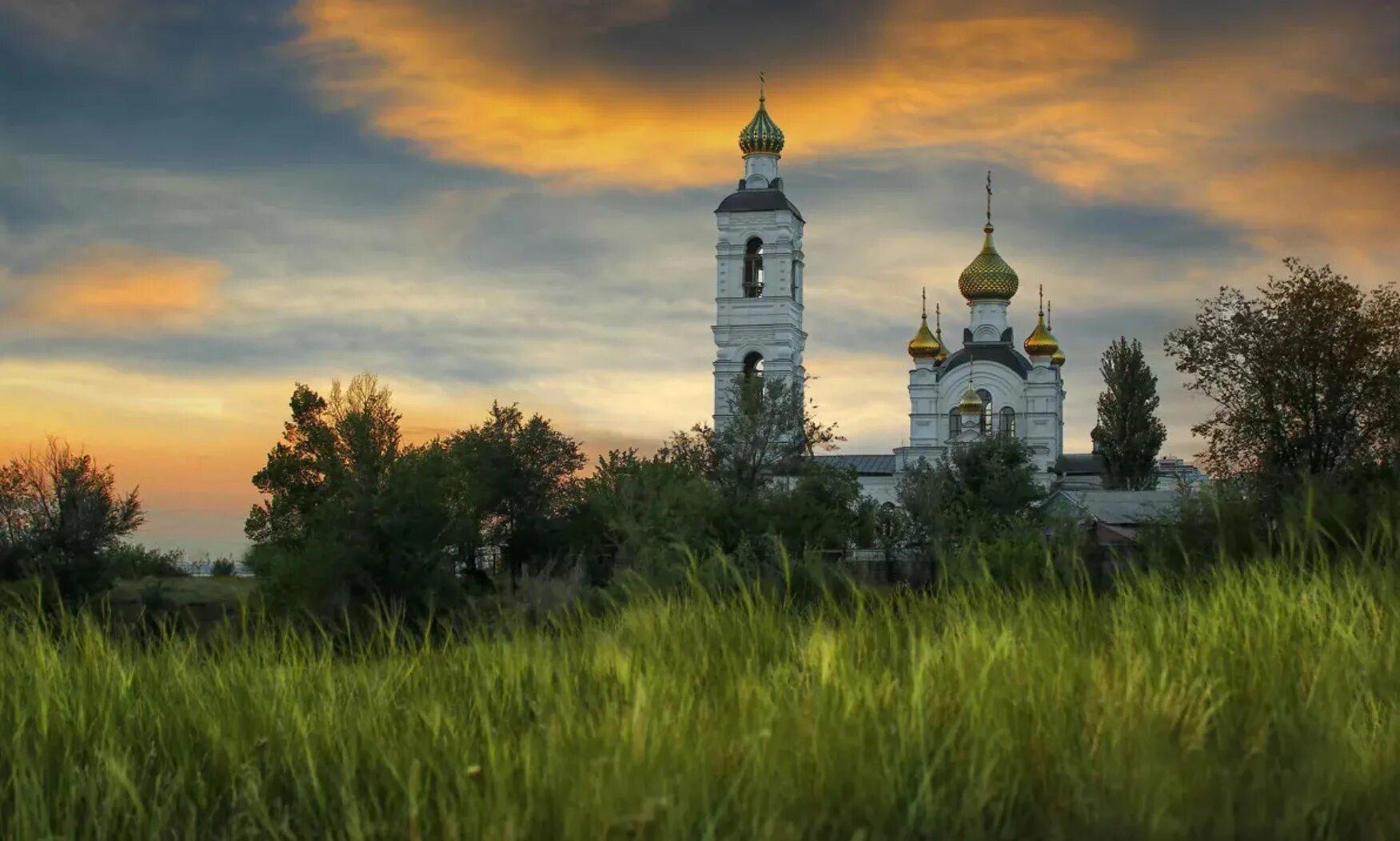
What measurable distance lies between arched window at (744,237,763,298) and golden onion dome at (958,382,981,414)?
12.2 metres

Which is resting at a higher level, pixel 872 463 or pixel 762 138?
pixel 762 138

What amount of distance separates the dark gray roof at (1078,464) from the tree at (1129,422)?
7.99 meters

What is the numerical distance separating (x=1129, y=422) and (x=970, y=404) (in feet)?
27.1

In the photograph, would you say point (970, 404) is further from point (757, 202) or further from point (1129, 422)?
point (757, 202)

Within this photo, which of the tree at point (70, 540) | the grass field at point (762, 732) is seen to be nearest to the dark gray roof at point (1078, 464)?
the tree at point (70, 540)

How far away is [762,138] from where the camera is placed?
85562mm

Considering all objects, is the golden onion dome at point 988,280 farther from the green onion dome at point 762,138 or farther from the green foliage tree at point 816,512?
the green foliage tree at point 816,512

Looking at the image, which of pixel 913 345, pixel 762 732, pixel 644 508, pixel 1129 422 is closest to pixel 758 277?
pixel 913 345

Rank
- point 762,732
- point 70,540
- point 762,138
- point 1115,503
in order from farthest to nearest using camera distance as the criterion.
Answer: point 762,138 → point 1115,503 → point 70,540 → point 762,732

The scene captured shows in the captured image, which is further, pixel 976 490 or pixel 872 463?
pixel 872 463

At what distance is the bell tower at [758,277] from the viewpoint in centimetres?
8056

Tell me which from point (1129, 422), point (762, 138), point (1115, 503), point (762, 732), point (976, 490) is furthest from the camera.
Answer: point (762, 138)

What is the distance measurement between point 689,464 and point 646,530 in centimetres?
2180

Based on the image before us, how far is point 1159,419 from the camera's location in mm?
77250
